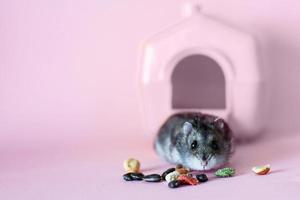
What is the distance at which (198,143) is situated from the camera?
1.40 m

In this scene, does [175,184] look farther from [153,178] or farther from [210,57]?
[210,57]

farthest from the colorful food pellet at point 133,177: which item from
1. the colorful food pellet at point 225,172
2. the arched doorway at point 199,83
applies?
the arched doorway at point 199,83

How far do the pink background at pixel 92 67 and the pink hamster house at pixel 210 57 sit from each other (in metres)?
0.13

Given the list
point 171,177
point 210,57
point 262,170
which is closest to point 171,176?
point 171,177

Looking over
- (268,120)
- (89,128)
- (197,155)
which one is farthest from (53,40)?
(268,120)

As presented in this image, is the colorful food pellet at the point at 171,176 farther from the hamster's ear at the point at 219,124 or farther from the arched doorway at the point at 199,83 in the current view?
the arched doorway at the point at 199,83

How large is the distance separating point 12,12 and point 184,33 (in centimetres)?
64

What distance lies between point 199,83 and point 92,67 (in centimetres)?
42

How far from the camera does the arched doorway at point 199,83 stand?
186 cm

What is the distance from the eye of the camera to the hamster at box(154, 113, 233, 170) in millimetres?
1388

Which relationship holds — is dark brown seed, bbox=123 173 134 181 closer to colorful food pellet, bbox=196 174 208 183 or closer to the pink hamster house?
colorful food pellet, bbox=196 174 208 183

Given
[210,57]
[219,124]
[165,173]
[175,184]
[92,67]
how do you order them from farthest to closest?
[92,67]
[210,57]
[219,124]
[165,173]
[175,184]

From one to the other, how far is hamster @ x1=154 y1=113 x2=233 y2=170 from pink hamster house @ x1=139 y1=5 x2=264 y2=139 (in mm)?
171

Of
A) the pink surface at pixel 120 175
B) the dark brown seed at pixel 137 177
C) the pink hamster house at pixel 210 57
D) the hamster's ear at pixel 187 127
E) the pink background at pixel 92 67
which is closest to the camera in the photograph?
the pink surface at pixel 120 175
